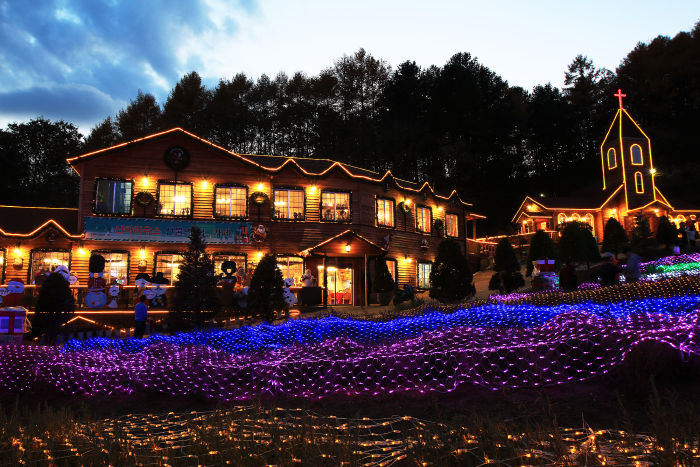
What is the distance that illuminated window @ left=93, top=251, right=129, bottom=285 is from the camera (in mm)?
20562

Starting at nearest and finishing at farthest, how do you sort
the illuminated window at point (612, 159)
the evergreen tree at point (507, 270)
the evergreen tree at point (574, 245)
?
the evergreen tree at point (507, 270), the evergreen tree at point (574, 245), the illuminated window at point (612, 159)

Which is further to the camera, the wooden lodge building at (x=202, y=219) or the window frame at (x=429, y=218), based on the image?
the window frame at (x=429, y=218)

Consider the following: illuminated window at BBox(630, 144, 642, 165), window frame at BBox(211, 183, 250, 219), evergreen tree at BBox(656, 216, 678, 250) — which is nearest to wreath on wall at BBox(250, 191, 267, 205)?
window frame at BBox(211, 183, 250, 219)

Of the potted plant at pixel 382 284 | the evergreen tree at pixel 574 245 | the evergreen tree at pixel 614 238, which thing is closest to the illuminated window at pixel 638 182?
the evergreen tree at pixel 614 238

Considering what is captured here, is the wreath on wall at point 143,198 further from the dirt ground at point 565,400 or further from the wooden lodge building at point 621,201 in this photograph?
the wooden lodge building at point 621,201

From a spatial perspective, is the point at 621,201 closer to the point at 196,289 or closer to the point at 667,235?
the point at 667,235

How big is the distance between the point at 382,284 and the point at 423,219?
23.8ft

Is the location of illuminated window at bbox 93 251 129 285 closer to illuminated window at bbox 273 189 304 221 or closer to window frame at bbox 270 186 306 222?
window frame at bbox 270 186 306 222

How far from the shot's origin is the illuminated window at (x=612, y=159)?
41.7 metres

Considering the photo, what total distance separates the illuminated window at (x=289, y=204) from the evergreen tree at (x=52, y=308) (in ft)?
34.2

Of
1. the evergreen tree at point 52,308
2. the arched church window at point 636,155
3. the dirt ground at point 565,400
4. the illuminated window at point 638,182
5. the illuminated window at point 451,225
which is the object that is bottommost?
the dirt ground at point 565,400

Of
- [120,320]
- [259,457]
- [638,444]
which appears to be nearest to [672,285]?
[638,444]

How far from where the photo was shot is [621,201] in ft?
132

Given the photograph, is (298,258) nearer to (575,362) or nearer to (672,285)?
(672,285)
